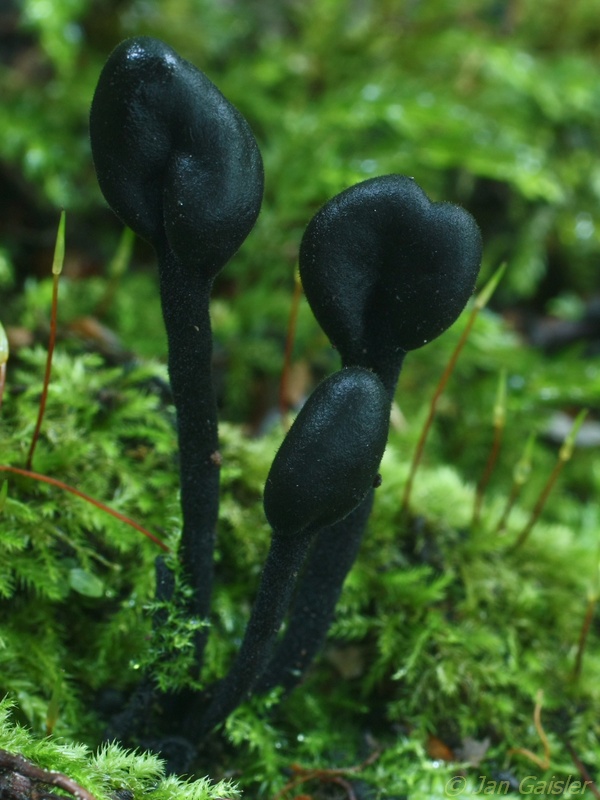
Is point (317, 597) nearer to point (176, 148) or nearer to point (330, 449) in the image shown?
point (330, 449)

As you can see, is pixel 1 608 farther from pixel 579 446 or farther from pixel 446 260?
pixel 579 446

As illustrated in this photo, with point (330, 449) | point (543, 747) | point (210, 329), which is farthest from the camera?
point (543, 747)

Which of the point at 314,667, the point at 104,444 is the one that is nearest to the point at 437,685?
the point at 314,667

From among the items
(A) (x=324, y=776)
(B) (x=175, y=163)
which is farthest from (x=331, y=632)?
(B) (x=175, y=163)

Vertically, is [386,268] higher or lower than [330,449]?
higher

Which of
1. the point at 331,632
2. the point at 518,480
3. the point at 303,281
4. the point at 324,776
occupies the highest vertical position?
the point at 303,281

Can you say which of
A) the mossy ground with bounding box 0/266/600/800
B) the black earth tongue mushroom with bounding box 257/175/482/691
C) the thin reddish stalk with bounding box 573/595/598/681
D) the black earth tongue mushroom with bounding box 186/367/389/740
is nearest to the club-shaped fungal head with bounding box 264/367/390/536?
the black earth tongue mushroom with bounding box 186/367/389/740

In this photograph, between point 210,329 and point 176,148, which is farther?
point 210,329

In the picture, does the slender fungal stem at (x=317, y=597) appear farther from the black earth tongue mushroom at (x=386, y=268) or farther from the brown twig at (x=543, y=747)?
the brown twig at (x=543, y=747)
